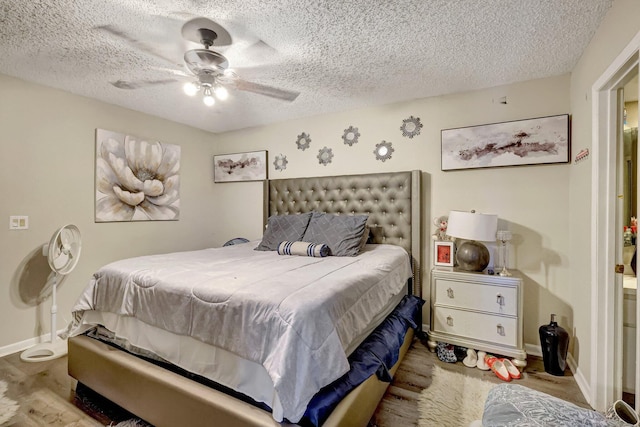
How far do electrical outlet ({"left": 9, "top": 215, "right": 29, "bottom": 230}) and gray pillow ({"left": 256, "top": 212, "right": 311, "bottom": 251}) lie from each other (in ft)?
6.63

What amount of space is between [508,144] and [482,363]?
1.85m

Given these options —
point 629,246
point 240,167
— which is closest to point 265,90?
point 240,167

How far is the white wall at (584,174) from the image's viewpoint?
163cm

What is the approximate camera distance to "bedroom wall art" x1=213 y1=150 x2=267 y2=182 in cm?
391

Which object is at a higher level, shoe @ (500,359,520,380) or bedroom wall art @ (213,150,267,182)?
bedroom wall art @ (213,150,267,182)

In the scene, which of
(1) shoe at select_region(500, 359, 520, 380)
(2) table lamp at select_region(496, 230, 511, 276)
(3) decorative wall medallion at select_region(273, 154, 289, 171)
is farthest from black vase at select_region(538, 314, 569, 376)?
(3) decorative wall medallion at select_region(273, 154, 289, 171)

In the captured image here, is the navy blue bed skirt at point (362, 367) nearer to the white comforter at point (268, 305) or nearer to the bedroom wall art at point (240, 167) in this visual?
the white comforter at point (268, 305)

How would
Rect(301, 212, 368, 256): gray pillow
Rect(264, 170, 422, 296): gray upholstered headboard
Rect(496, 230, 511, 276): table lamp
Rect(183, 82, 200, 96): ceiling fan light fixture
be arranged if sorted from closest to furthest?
Rect(183, 82, 200, 96): ceiling fan light fixture, Rect(496, 230, 511, 276): table lamp, Rect(301, 212, 368, 256): gray pillow, Rect(264, 170, 422, 296): gray upholstered headboard

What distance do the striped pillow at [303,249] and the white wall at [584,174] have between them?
186 cm

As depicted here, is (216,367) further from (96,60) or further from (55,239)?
(96,60)

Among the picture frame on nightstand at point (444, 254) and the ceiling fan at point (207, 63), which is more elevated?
the ceiling fan at point (207, 63)

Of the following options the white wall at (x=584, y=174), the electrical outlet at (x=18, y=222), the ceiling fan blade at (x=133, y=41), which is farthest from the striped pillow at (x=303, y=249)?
the electrical outlet at (x=18, y=222)

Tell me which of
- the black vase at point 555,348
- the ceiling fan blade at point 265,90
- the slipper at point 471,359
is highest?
the ceiling fan blade at point 265,90

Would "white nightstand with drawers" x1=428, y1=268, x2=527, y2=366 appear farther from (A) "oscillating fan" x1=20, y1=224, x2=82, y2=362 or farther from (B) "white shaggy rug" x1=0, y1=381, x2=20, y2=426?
(A) "oscillating fan" x1=20, y1=224, x2=82, y2=362
